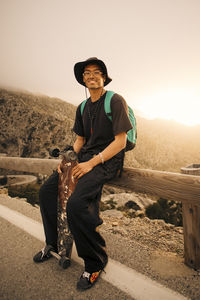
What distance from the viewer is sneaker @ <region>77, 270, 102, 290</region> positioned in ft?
5.76

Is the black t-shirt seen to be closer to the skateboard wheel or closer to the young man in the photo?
the young man

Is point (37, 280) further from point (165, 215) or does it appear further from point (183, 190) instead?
point (165, 215)

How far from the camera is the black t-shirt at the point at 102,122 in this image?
190 centimetres

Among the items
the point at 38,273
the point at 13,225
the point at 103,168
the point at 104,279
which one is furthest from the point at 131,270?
the point at 13,225

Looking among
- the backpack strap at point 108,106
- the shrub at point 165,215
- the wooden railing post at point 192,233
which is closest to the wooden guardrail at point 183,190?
the wooden railing post at point 192,233

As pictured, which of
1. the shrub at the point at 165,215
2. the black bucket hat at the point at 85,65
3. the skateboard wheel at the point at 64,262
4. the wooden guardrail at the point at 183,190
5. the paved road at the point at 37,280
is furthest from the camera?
the shrub at the point at 165,215

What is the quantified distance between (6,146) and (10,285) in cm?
6599

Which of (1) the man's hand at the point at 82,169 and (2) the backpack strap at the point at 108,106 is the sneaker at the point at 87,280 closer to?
(1) the man's hand at the point at 82,169

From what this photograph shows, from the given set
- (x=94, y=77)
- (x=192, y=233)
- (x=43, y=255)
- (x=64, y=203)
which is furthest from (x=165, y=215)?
(x=94, y=77)

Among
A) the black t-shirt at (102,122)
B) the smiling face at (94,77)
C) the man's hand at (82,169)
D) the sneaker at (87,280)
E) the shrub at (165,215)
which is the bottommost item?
the shrub at (165,215)

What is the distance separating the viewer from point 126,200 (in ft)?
75.7

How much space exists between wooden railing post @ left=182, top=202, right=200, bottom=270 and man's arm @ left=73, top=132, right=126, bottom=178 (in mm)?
842

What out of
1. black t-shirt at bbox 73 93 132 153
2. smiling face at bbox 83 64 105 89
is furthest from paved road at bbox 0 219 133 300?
smiling face at bbox 83 64 105 89

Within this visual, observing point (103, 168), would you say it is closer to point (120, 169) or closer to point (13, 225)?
point (120, 169)
